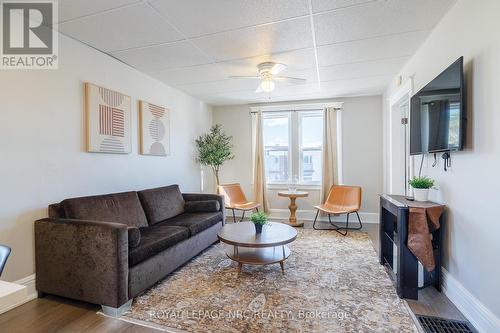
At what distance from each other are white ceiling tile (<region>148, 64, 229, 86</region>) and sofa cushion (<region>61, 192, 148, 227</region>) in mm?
1763

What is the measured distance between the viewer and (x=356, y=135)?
16.7 ft

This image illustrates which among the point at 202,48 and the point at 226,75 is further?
the point at 226,75

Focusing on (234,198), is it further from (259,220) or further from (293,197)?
(259,220)

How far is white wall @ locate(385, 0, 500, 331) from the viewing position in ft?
5.52

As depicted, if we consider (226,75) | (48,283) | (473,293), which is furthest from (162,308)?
(226,75)

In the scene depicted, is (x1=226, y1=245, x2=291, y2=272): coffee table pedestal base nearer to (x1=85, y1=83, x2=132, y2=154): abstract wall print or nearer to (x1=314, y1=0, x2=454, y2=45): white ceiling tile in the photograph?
(x1=85, y1=83, x2=132, y2=154): abstract wall print

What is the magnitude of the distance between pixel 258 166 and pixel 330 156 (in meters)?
1.46

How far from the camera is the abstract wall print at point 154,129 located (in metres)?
3.62

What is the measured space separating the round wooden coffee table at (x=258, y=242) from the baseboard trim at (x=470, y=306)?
1364mm

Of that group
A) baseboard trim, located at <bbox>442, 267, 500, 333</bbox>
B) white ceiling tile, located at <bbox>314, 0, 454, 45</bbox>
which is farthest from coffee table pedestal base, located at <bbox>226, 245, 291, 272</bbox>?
white ceiling tile, located at <bbox>314, 0, 454, 45</bbox>

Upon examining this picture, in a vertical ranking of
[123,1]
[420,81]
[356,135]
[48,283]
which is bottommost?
[48,283]

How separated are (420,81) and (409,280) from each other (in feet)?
6.98

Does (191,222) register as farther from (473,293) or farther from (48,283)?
(473,293)

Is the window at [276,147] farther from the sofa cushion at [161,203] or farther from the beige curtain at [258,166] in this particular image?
the sofa cushion at [161,203]
